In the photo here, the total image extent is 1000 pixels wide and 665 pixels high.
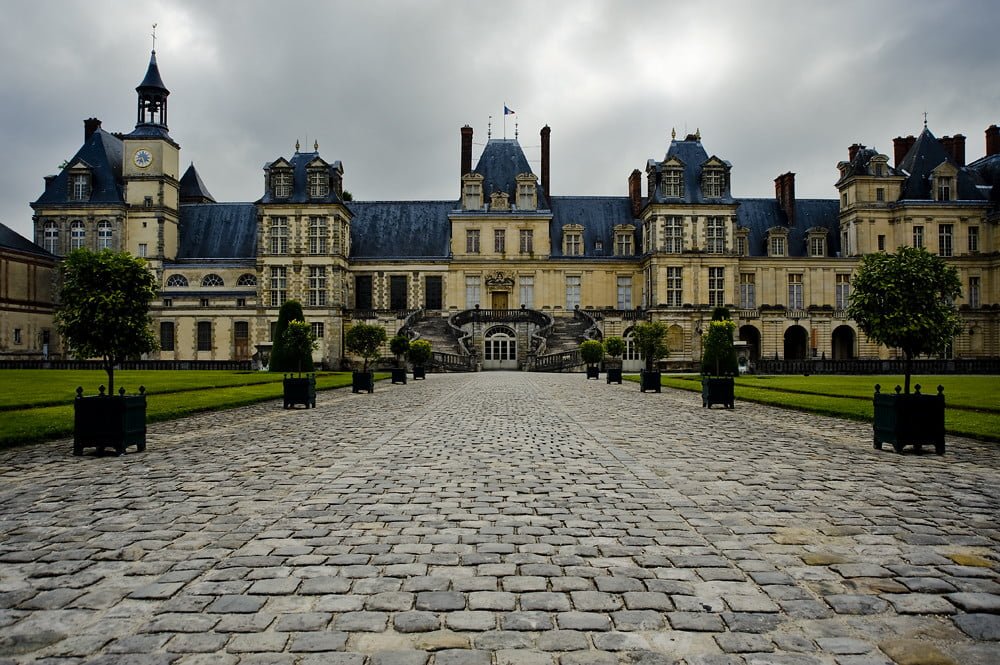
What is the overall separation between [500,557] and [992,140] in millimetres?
63517

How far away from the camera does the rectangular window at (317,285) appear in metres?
48.8

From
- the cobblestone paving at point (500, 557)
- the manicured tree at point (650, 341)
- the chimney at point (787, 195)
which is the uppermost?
the chimney at point (787, 195)

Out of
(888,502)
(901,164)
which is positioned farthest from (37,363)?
(901,164)

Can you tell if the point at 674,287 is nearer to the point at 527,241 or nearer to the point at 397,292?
the point at 527,241

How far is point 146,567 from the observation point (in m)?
4.58

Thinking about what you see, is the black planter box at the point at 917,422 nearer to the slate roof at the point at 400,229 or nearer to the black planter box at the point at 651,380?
the black planter box at the point at 651,380

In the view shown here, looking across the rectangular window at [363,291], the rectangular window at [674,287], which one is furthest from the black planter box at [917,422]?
the rectangular window at [363,291]

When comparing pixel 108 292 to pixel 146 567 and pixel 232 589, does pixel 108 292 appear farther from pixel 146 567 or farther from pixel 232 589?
pixel 232 589

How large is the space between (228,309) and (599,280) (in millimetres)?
27168

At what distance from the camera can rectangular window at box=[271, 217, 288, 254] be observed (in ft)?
161

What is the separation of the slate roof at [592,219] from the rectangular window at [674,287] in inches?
174

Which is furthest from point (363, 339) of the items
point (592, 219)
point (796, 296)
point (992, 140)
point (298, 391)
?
point (992, 140)

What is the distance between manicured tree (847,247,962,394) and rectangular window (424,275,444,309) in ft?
138

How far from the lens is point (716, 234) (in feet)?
162
